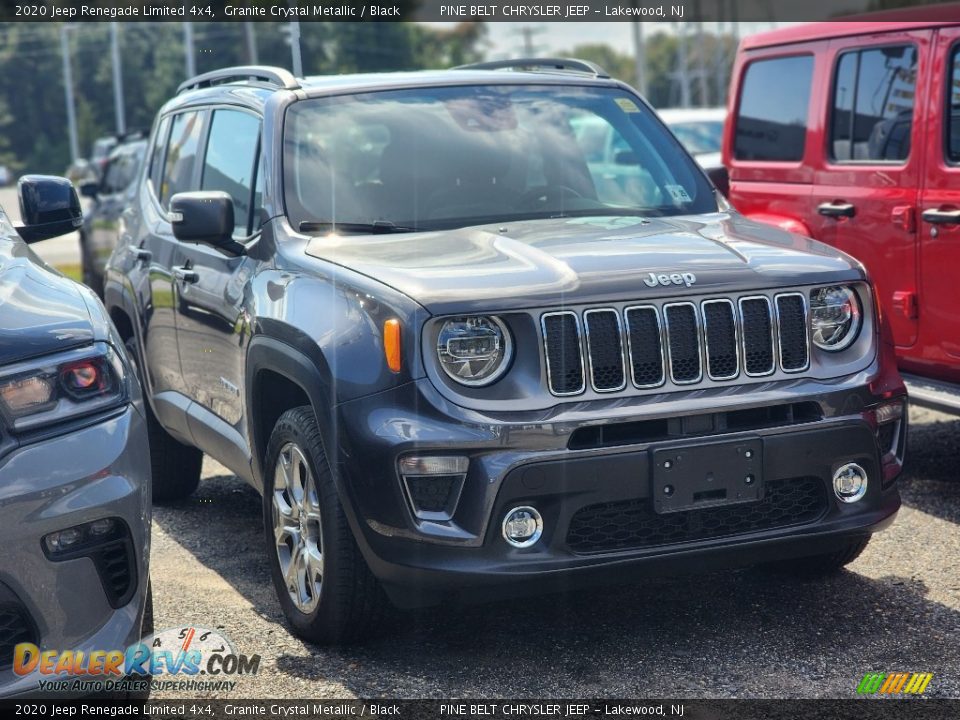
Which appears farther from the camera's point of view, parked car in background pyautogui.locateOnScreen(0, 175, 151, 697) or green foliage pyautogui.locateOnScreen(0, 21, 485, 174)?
green foliage pyautogui.locateOnScreen(0, 21, 485, 174)

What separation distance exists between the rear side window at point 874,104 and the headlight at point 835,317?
2156 millimetres

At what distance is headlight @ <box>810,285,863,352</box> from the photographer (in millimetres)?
4477

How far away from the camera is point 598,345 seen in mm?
4172

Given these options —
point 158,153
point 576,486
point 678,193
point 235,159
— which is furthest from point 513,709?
point 158,153

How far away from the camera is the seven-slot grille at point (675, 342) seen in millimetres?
4145

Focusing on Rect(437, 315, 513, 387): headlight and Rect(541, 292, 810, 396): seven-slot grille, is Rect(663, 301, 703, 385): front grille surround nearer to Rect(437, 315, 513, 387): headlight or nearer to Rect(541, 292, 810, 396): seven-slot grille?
Rect(541, 292, 810, 396): seven-slot grille

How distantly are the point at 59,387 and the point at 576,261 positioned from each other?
1.60m

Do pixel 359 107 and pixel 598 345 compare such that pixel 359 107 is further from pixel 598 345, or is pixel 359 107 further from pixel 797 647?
pixel 797 647

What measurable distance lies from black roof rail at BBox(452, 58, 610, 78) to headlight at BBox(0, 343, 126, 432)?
2874 millimetres

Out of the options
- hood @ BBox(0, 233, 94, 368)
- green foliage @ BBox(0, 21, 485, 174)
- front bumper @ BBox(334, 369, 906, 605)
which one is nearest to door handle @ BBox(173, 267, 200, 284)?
hood @ BBox(0, 233, 94, 368)

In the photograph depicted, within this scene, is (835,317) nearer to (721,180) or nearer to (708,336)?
(708,336)

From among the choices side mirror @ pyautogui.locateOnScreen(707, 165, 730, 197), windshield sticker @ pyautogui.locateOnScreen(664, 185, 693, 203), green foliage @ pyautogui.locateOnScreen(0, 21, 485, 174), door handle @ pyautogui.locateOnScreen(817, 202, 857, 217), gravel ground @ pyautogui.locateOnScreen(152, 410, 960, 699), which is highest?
windshield sticker @ pyautogui.locateOnScreen(664, 185, 693, 203)

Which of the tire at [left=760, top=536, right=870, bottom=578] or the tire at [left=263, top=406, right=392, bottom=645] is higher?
the tire at [left=263, top=406, right=392, bottom=645]

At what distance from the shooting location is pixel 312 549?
4.53m
